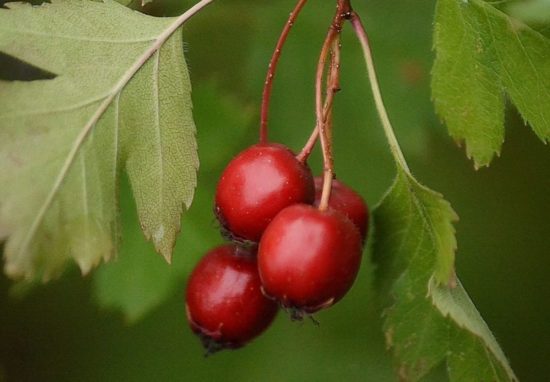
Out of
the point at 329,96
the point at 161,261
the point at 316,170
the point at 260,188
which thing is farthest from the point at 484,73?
the point at 161,261

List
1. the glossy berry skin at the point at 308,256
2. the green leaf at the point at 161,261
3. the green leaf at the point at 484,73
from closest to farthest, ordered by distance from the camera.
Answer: the glossy berry skin at the point at 308,256, the green leaf at the point at 484,73, the green leaf at the point at 161,261

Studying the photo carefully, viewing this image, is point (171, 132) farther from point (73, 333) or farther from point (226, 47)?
point (73, 333)

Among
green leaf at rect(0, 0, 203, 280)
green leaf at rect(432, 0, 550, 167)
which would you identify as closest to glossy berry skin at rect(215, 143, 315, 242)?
green leaf at rect(0, 0, 203, 280)

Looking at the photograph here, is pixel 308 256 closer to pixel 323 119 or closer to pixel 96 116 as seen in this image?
pixel 323 119

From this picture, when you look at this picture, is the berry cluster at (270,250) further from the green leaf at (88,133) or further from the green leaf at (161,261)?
the green leaf at (161,261)

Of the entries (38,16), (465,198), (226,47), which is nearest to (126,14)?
(38,16)

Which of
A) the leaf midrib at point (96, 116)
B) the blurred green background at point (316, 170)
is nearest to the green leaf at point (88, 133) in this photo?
the leaf midrib at point (96, 116)

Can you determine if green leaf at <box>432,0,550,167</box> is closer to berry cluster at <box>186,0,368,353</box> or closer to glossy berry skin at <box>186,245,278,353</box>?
berry cluster at <box>186,0,368,353</box>
